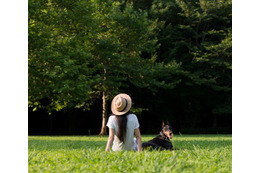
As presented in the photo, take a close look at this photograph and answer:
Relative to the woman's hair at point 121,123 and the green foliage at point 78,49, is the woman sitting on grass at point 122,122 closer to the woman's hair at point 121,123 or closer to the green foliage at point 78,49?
the woman's hair at point 121,123

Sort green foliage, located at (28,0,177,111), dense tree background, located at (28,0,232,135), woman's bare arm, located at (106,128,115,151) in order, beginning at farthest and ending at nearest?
dense tree background, located at (28,0,232,135)
green foliage, located at (28,0,177,111)
woman's bare arm, located at (106,128,115,151)

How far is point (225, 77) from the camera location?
104 ft

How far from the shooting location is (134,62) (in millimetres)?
25391

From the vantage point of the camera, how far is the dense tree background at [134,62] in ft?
55.4

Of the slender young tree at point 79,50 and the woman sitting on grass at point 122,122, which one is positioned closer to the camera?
the woman sitting on grass at point 122,122

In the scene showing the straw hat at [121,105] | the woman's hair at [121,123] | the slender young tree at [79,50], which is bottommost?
the woman's hair at [121,123]

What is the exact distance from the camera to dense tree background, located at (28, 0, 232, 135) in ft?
55.4

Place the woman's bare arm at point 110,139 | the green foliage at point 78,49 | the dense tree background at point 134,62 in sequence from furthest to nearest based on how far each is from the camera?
the dense tree background at point 134,62, the green foliage at point 78,49, the woman's bare arm at point 110,139

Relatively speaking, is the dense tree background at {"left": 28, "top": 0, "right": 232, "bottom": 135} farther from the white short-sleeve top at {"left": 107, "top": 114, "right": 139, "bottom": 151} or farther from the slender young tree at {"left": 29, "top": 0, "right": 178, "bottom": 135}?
the white short-sleeve top at {"left": 107, "top": 114, "right": 139, "bottom": 151}

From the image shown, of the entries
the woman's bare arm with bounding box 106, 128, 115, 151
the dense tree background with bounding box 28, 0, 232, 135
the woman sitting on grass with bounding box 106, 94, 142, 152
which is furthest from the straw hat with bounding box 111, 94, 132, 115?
the dense tree background with bounding box 28, 0, 232, 135

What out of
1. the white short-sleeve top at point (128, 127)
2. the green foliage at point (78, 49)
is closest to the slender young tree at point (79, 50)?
the green foliage at point (78, 49)

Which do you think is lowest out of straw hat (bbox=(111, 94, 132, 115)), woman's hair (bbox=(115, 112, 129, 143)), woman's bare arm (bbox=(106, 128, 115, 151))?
woman's bare arm (bbox=(106, 128, 115, 151))
